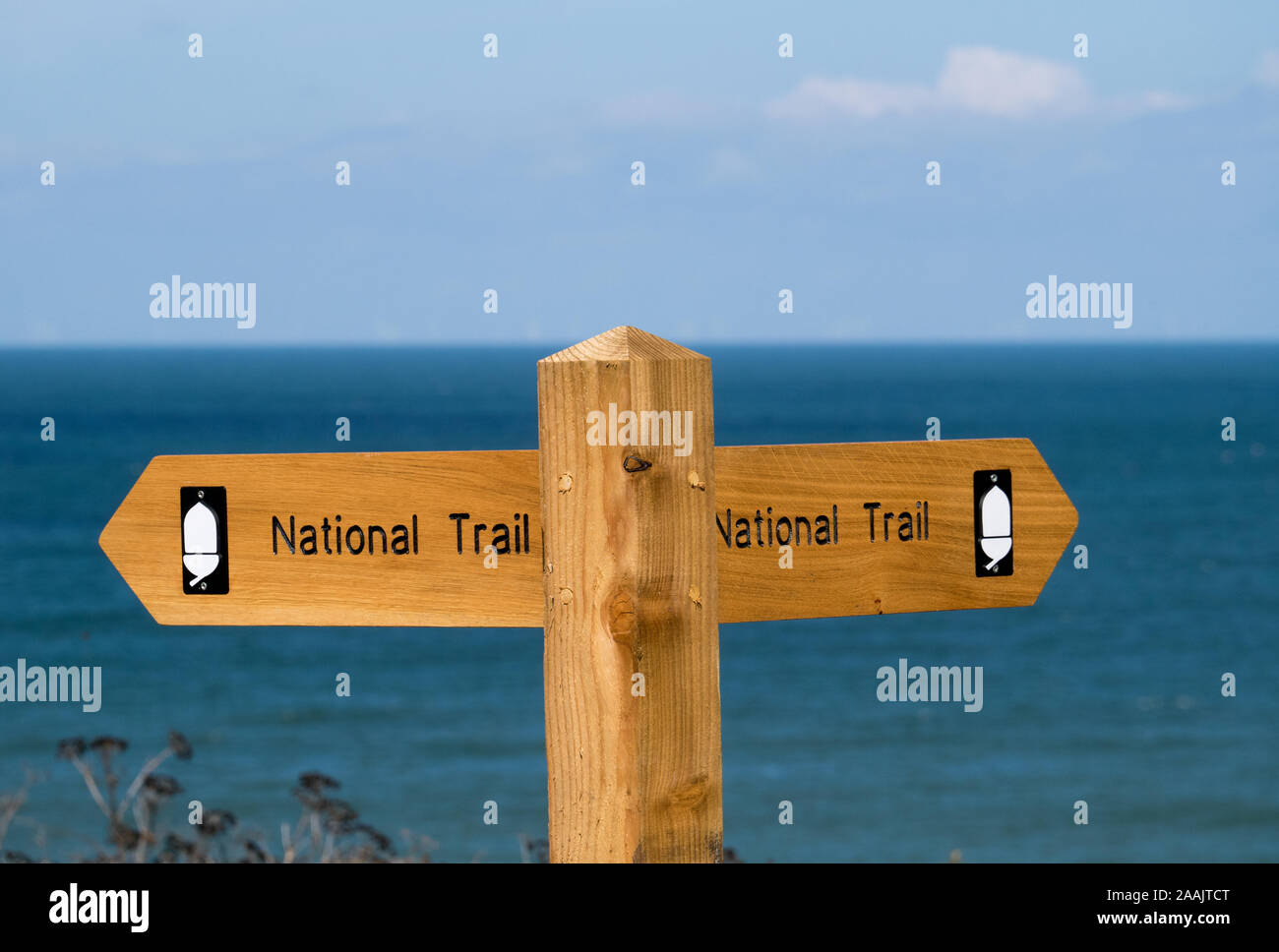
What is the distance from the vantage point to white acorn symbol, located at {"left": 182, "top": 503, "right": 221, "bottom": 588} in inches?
80.7

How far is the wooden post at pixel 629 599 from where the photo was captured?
5.63ft

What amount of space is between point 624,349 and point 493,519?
1.15 feet

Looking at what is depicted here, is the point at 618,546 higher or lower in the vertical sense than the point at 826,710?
higher

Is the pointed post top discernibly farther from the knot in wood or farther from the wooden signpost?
the knot in wood

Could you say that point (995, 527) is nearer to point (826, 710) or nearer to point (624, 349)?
point (624, 349)

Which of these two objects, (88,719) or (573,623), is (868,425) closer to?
(88,719)

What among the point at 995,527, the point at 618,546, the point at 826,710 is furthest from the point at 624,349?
the point at 826,710

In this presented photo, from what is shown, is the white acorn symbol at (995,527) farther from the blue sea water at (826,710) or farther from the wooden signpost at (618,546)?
the blue sea water at (826,710)

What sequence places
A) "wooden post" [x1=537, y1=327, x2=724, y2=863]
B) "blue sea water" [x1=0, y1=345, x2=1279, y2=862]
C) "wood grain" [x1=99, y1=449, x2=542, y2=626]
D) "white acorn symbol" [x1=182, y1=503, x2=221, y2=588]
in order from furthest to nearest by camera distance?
"blue sea water" [x1=0, y1=345, x2=1279, y2=862]
"white acorn symbol" [x1=182, y1=503, x2=221, y2=588]
"wood grain" [x1=99, y1=449, x2=542, y2=626]
"wooden post" [x1=537, y1=327, x2=724, y2=863]

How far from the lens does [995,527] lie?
208 centimetres


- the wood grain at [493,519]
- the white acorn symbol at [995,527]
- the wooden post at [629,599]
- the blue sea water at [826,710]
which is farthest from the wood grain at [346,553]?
the blue sea water at [826,710]

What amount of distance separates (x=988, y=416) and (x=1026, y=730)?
51019 millimetres

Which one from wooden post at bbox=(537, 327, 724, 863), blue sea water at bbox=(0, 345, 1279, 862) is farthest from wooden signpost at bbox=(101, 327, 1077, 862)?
blue sea water at bbox=(0, 345, 1279, 862)

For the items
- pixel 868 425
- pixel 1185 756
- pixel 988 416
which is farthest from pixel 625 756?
pixel 988 416
